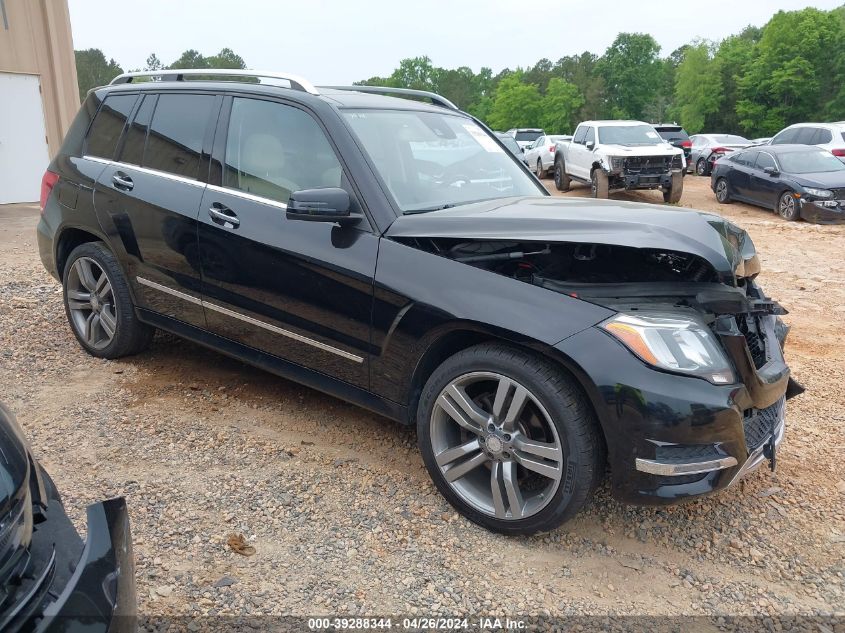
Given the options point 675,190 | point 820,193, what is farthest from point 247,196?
point 675,190

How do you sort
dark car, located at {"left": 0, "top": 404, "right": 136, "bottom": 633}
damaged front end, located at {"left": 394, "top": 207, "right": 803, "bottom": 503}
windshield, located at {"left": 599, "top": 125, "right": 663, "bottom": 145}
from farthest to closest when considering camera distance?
1. windshield, located at {"left": 599, "top": 125, "right": 663, "bottom": 145}
2. damaged front end, located at {"left": 394, "top": 207, "right": 803, "bottom": 503}
3. dark car, located at {"left": 0, "top": 404, "right": 136, "bottom": 633}

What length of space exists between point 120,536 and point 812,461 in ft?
11.1

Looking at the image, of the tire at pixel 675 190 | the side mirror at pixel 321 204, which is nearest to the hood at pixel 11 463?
the side mirror at pixel 321 204

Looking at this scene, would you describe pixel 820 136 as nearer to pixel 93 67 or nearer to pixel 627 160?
pixel 627 160

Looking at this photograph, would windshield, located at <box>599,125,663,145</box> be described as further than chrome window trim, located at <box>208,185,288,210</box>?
Yes

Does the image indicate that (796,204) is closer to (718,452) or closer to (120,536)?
(718,452)

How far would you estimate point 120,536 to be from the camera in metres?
1.82

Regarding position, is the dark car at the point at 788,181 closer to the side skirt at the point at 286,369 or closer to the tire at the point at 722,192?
the tire at the point at 722,192

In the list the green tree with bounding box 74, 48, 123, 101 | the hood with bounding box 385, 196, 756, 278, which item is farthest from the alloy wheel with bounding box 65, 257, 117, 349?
the green tree with bounding box 74, 48, 123, 101

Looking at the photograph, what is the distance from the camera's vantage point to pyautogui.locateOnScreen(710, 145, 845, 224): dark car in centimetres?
1241

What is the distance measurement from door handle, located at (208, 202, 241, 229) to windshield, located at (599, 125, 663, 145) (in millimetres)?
13130

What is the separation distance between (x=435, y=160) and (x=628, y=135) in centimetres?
1308

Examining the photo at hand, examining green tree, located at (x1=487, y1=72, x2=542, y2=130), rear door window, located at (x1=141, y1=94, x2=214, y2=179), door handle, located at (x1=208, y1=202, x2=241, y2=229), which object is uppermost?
rear door window, located at (x1=141, y1=94, x2=214, y2=179)

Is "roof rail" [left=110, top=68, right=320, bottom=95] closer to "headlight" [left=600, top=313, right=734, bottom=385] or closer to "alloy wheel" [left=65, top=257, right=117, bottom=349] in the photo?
"alloy wheel" [left=65, top=257, right=117, bottom=349]
